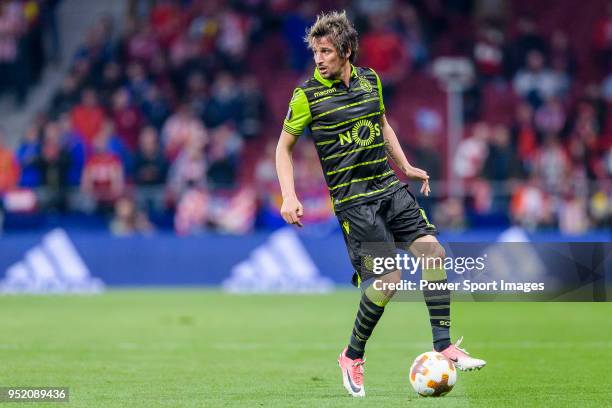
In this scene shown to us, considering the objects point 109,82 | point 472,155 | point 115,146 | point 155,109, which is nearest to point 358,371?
point 472,155

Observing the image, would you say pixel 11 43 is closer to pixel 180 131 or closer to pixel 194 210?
pixel 180 131

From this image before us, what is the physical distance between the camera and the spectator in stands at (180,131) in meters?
22.4

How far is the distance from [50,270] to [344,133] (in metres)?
12.2

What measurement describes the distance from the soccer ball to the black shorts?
0.69 meters

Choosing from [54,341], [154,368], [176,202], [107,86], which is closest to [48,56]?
[107,86]

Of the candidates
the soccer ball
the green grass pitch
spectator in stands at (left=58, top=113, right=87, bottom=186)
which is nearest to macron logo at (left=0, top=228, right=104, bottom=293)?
the green grass pitch

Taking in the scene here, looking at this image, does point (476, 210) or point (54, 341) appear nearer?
point (54, 341)

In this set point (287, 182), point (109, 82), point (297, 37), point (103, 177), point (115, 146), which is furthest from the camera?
point (297, 37)

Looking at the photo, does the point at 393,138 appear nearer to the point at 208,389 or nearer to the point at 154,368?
the point at 208,389

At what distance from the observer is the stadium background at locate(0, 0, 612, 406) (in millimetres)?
19406

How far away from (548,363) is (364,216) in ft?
9.21

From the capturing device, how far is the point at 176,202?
2097 centimetres

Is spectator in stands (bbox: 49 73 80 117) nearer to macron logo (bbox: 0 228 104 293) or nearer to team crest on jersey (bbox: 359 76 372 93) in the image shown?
macron logo (bbox: 0 228 104 293)

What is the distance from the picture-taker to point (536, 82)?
76.5 feet
